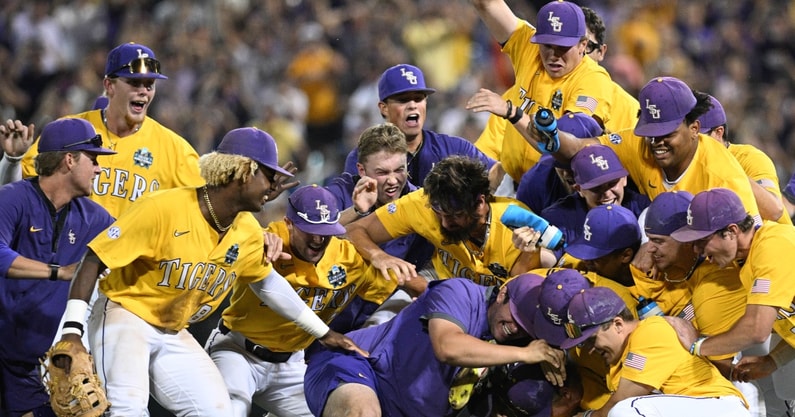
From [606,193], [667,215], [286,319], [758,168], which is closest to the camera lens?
[667,215]

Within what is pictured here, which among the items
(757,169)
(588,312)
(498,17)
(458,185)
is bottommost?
(588,312)

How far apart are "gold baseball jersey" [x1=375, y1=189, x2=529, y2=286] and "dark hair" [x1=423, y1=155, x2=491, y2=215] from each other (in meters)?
0.22

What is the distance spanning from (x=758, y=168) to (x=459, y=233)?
2.20 meters

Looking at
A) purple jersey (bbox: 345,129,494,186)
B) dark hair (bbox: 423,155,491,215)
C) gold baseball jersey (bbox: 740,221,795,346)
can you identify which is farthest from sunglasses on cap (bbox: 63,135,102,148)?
gold baseball jersey (bbox: 740,221,795,346)

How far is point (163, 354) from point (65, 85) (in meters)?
9.57

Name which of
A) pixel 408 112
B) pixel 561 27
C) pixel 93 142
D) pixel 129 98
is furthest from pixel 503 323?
pixel 129 98

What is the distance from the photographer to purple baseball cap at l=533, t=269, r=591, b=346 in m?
7.10

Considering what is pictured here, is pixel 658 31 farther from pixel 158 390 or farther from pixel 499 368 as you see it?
pixel 158 390

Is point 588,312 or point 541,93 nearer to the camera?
point 588,312

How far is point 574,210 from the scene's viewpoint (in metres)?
8.37

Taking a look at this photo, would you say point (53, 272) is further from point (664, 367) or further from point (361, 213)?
point (664, 367)

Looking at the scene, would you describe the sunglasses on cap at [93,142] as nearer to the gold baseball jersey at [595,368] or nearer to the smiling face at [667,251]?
the gold baseball jersey at [595,368]

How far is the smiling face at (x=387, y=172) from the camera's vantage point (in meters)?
8.71

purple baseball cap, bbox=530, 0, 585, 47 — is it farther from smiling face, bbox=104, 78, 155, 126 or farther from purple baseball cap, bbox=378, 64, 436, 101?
smiling face, bbox=104, 78, 155, 126
